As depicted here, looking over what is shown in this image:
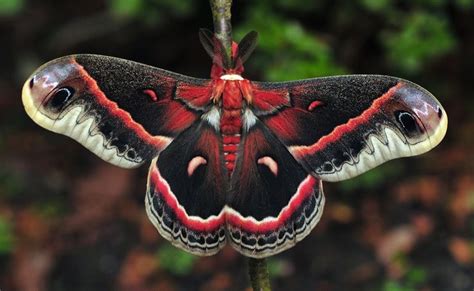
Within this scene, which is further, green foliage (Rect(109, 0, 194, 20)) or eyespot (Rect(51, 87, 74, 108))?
green foliage (Rect(109, 0, 194, 20))

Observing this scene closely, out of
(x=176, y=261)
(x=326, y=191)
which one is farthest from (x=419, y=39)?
(x=176, y=261)

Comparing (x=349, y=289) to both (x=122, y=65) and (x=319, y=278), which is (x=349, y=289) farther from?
(x=122, y=65)

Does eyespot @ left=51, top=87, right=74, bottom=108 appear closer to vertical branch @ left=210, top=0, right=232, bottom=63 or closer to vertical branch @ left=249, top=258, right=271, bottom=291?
vertical branch @ left=210, top=0, right=232, bottom=63

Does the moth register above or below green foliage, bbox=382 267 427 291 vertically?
above

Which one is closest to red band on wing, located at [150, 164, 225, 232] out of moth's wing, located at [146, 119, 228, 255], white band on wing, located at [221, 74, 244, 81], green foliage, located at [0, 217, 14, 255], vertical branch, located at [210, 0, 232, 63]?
moth's wing, located at [146, 119, 228, 255]

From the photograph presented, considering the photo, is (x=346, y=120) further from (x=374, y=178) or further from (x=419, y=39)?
(x=374, y=178)

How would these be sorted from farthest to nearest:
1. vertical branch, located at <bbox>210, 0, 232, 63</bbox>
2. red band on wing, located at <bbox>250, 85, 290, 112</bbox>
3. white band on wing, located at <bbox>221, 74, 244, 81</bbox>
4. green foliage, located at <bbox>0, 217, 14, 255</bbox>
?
green foliage, located at <bbox>0, 217, 14, 255</bbox> < red band on wing, located at <bbox>250, 85, 290, 112</bbox> < white band on wing, located at <bbox>221, 74, 244, 81</bbox> < vertical branch, located at <bbox>210, 0, 232, 63</bbox>
